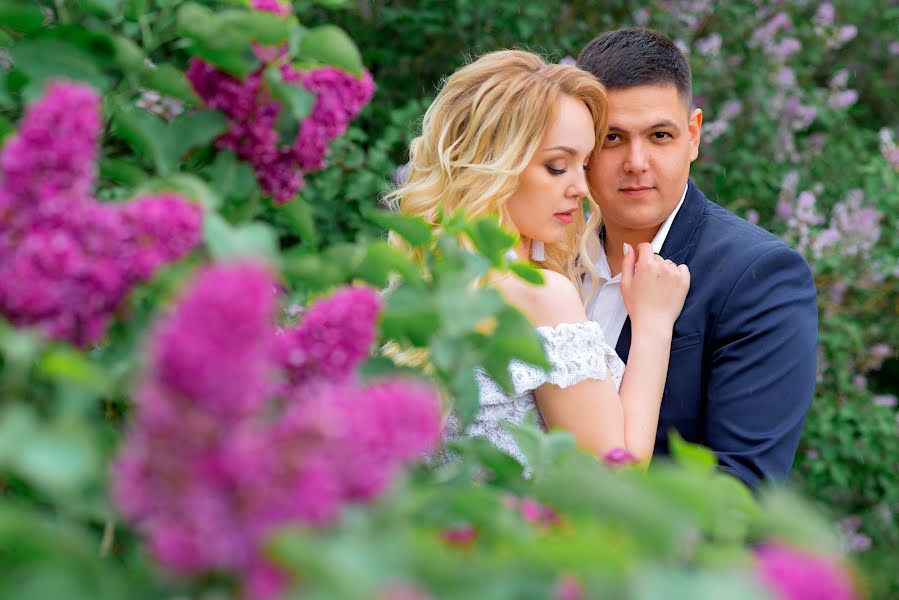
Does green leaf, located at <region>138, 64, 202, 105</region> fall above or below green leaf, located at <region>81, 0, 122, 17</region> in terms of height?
below

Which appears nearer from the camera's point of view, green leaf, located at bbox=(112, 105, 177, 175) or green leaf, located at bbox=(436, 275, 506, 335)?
green leaf, located at bbox=(436, 275, 506, 335)

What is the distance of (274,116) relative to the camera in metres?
1.14

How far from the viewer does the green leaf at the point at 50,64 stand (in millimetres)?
1123

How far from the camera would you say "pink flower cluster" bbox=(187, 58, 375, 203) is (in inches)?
44.9

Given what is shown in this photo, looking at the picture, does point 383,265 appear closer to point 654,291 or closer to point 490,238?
point 490,238

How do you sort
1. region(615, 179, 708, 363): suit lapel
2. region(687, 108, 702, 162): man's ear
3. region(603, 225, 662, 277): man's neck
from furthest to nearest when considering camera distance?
region(687, 108, 702, 162): man's ear
region(603, 225, 662, 277): man's neck
region(615, 179, 708, 363): suit lapel

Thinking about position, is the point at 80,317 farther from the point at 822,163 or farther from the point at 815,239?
the point at 822,163

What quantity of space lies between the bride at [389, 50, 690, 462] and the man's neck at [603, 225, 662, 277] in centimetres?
26

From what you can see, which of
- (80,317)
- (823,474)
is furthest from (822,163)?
(80,317)

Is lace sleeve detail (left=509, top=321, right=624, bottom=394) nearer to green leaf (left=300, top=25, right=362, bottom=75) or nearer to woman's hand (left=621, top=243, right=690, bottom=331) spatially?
woman's hand (left=621, top=243, right=690, bottom=331)

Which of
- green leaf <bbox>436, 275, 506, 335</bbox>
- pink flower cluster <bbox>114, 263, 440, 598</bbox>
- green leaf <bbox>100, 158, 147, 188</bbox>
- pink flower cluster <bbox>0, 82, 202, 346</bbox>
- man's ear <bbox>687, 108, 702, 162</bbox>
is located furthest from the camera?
man's ear <bbox>687, 108, 702, 162</bbox>

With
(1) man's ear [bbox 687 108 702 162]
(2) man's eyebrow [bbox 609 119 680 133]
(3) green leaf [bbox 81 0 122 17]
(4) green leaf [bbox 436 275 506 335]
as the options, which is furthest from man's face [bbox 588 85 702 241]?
(4) green leaf [bbox 436 275 506 335]

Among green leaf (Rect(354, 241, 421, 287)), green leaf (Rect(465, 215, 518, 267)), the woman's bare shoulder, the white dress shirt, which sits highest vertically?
green leaf (Rect(465, 215, 518, 267))

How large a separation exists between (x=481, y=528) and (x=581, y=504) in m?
0.09
